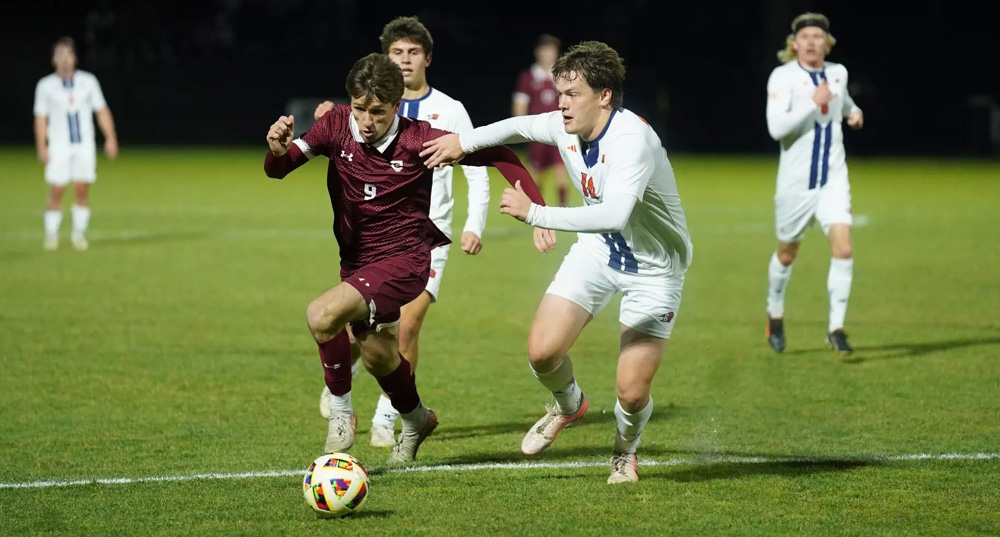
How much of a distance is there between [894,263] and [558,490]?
9052mm

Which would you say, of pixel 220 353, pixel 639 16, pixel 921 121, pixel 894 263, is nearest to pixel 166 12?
pixel 639 16

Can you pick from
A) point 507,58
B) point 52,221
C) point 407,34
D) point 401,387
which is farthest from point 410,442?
point 507,58

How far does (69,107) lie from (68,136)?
0.34 m

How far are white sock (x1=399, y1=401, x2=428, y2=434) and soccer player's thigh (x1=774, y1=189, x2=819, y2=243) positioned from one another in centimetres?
392

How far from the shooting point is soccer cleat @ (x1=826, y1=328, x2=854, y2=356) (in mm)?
8867

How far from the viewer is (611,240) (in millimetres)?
5812

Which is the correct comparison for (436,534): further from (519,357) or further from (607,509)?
(519,357)

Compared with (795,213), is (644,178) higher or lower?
higher

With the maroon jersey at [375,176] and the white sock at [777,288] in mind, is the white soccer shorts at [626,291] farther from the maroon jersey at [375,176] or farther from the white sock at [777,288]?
the white sock at [777,288]

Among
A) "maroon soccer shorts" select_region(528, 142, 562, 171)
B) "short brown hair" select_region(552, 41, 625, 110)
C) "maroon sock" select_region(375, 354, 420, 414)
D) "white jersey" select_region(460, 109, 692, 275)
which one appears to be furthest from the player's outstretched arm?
"maroon soccer shorts" select_region(528, 142, 562, 171)

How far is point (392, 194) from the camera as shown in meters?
5.86

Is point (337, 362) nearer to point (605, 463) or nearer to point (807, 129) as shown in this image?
point (605, 463)

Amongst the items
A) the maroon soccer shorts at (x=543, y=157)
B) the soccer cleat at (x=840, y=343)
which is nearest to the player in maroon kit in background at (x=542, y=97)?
the maroon soccer shorts at (x=543, y=157)

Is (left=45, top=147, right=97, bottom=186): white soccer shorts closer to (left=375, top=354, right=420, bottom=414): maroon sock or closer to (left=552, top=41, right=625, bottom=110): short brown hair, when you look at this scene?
(left=375, top=354, right=420, bottom=414): maroon sock
